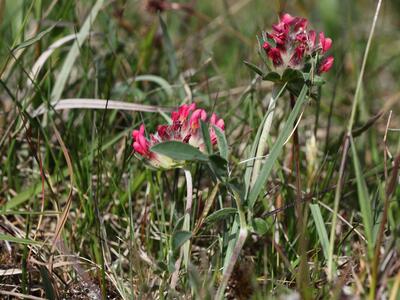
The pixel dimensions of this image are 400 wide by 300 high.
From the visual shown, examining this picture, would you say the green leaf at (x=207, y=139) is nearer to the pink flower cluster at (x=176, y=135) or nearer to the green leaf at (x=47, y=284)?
the pink flower cluster at (x=176, y=135)

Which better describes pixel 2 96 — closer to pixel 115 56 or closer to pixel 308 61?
pixel 115 56

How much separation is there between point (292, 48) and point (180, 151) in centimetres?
46

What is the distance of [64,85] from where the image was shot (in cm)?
266

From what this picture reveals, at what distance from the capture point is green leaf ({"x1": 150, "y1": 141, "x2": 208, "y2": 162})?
65.2 inches

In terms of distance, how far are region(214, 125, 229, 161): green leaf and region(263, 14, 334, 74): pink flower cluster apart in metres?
0.27

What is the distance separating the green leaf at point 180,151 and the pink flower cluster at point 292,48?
386 millimetres

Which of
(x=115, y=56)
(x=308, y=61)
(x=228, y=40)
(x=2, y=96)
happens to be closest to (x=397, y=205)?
(x=308, y=61)

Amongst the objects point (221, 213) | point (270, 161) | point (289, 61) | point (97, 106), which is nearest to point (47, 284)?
point (221, 213)

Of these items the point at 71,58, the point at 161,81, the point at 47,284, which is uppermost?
the point at 71,58

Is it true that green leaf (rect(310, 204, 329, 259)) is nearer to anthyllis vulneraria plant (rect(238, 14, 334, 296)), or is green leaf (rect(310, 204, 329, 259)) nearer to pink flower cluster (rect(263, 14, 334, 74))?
anthyllis vulneraria plant (rect(238, 14, 334, 296))

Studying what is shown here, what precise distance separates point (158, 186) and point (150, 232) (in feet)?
0.54

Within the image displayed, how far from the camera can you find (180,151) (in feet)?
5.47

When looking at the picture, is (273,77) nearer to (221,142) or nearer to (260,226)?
(221,142)

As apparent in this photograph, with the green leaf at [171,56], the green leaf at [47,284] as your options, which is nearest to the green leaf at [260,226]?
the green leaf at [47,284]
